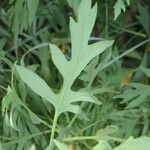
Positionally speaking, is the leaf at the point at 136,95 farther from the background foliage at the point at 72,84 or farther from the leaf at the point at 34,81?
the leaf at the point at 34,81

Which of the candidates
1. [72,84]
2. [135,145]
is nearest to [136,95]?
[72,84]

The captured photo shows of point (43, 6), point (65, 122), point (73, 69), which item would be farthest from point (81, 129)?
point (43, 6)

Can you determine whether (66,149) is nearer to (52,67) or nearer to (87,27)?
(87,27)

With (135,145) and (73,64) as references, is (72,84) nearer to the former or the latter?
(73,64)

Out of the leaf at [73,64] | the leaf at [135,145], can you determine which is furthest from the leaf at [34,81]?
the leaf at [135,145]

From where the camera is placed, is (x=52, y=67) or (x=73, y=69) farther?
(x=52, y=67)

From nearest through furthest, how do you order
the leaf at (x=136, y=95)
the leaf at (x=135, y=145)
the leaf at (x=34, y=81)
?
the leaf at (x=135, y=145), the leaf at (x=34, y=81), the leaf at (x=136, y=95)
